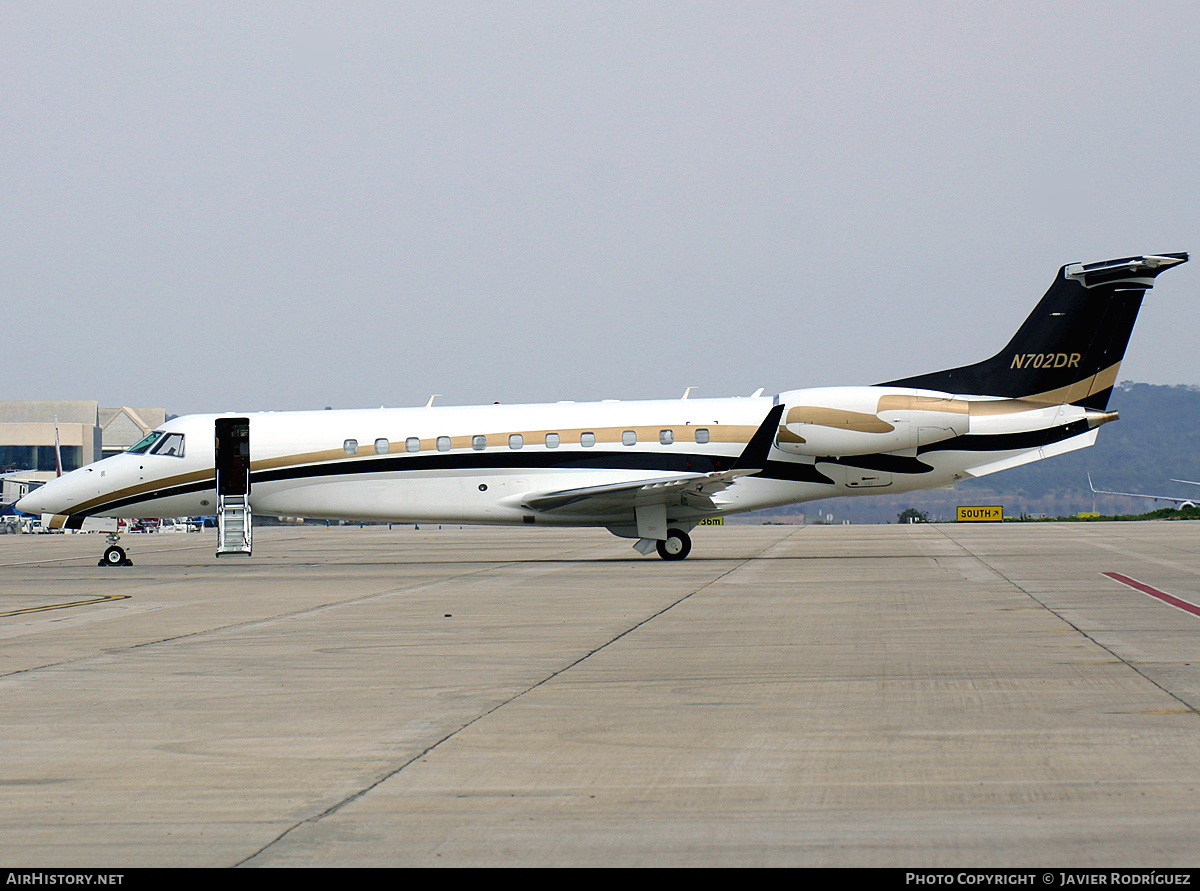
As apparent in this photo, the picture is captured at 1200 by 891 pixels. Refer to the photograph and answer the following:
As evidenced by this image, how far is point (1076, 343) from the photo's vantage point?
79.3 ft

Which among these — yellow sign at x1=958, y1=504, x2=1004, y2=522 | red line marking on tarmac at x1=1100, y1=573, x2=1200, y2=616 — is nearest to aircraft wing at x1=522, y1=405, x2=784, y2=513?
red line marking on tarmac at x1=1100, y1=573, x2=1200, y2=616

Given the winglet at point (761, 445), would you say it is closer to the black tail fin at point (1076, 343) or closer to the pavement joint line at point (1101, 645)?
the black tail fin at point (1076, 343)

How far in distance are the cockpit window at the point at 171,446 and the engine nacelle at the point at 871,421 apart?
43.8ft

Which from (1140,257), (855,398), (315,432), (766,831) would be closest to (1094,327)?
(1140,257)

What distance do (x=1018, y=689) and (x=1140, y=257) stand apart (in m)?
18.2

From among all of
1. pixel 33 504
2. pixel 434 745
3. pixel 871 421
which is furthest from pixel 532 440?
pixel 434 745

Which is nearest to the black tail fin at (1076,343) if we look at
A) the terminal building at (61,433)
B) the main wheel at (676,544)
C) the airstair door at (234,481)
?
the main wheel at (676,544)

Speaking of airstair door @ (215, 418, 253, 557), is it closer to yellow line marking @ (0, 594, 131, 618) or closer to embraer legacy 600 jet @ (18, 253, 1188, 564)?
embraer legacy 600 jet @ (18, 253, 1188, 564)

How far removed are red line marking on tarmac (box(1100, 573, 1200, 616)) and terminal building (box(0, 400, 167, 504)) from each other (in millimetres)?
107012

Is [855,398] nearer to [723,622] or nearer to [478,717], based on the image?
[723,622]

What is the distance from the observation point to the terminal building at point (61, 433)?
372 feet

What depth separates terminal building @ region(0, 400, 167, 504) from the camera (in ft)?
372

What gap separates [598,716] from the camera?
7.49 m

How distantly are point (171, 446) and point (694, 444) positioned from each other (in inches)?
457
